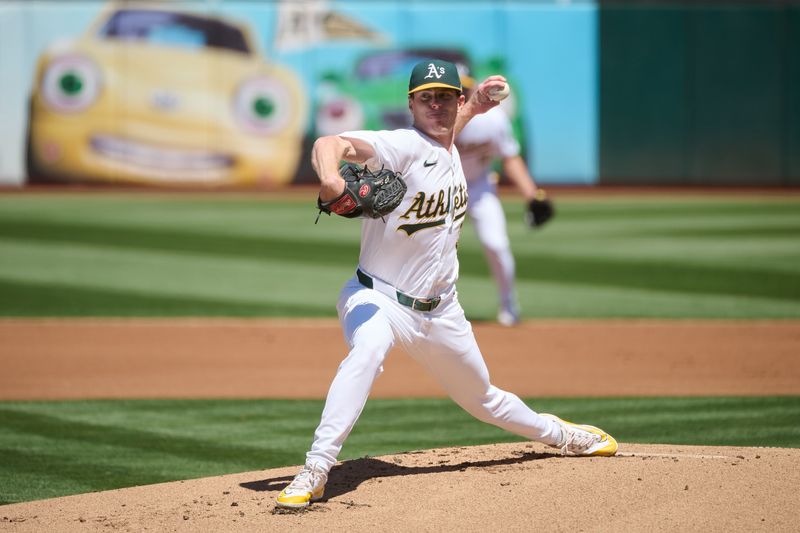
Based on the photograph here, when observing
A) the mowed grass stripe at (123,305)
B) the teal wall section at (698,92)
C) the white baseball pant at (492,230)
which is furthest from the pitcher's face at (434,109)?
the teal wall section at (698,92)

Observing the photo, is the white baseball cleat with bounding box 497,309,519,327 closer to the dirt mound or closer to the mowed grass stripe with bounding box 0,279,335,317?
the mowed grass stripe with bounding box 0,279,335,317

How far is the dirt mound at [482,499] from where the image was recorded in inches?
188

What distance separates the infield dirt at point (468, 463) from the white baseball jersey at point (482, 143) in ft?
4.83

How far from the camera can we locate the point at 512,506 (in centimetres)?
Result: 497

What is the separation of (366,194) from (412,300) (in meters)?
0.71

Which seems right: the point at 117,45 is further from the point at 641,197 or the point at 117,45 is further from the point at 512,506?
the point at 512,506

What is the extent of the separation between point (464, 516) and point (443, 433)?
2215 mm

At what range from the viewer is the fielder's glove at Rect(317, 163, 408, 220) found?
4641 mm

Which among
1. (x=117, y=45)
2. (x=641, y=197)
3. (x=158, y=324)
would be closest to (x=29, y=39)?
(x=117, y=45)

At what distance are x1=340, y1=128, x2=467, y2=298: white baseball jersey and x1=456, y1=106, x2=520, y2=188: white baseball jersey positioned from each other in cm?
511

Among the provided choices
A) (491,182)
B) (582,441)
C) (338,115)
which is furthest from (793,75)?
(582,441)

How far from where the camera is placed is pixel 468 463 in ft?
19.0

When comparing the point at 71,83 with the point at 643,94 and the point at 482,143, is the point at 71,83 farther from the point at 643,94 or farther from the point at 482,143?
the point at 482,143

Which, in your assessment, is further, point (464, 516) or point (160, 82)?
point (160, 82)
